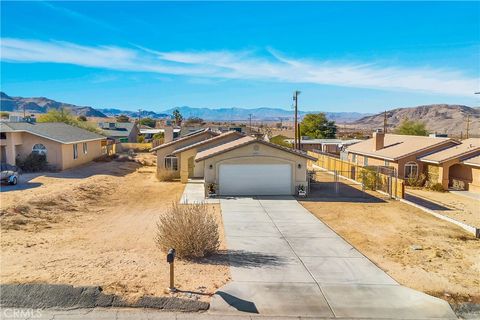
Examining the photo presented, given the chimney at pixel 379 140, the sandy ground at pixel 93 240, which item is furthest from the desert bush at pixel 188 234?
the chimney at pixel 379 140

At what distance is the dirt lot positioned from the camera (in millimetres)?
11312

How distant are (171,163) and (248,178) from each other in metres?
10.0

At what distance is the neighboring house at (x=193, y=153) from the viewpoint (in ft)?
99.4

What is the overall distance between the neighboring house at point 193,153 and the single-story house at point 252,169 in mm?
5721

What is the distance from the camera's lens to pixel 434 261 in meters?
13.2

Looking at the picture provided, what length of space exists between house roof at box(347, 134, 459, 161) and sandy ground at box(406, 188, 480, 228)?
12.2ft

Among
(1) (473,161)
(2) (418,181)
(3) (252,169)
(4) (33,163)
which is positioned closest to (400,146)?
(2) (418,181)

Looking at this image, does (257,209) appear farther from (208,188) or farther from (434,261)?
(434,261)

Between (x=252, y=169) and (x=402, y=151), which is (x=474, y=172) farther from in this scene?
(x=252, y=169)

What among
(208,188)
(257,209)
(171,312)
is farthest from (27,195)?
(171,312)

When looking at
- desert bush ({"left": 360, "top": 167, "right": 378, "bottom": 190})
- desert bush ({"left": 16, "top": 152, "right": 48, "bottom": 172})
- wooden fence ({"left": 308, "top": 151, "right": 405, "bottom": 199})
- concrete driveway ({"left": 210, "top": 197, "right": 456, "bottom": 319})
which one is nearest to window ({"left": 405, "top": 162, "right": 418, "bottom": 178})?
wooden fence ({"left": 308, "top": 151, "right": 405, "bottom": 199})

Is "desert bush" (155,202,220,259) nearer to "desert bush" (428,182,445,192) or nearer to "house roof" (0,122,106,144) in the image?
"desert bush" (428,182,445,192)

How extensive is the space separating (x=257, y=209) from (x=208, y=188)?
4738 mm

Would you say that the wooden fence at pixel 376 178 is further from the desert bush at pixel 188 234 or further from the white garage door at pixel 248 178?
the desert bush at pixel 188 234
